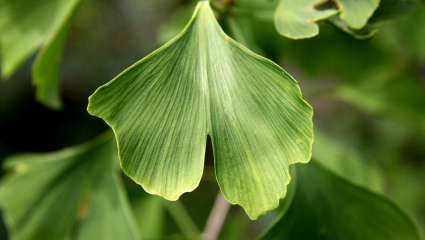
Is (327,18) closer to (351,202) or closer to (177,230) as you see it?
(351,202)

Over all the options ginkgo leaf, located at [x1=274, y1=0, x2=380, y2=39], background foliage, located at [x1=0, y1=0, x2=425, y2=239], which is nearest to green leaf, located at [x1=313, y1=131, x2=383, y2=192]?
background foliage, located at [x1=0, y1=0, x2=425, y2=239]

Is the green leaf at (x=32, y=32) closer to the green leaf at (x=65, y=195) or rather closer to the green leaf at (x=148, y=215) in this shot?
the green leaf at (x=65, y=195)

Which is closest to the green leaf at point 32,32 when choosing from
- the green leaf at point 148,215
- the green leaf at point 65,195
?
the green leaf at point 65,195

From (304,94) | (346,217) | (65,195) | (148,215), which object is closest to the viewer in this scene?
(346,217)

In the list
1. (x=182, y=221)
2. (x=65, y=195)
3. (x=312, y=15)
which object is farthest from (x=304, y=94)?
(x=312, y=15)

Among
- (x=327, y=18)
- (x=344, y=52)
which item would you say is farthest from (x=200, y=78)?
(x=344, y=52)

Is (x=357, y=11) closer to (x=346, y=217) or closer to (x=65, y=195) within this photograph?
(x=346, y=217)
